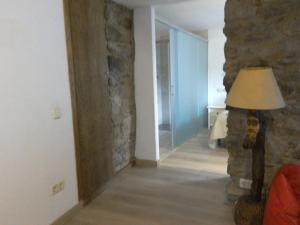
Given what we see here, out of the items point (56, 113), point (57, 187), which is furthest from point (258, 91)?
point (57, 187)

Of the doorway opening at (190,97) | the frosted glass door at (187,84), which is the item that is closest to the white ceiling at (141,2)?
the doorway opening at (190,97)

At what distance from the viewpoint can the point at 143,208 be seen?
8.68 feet

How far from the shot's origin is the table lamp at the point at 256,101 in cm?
189

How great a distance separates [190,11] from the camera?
4.05m

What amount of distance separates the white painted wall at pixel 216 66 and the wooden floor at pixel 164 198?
2.38 m

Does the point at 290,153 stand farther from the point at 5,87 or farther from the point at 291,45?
the point at 5,87

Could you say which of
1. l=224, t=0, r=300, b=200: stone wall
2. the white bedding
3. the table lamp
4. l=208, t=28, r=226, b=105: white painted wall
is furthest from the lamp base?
l=208, t=28, r=226, b=105: white painted wall

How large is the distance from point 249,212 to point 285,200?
19.6 inches

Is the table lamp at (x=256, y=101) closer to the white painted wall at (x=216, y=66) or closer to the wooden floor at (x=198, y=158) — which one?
the wooden floor at (x=198, y=158)

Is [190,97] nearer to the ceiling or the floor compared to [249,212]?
nearer to the ceiling

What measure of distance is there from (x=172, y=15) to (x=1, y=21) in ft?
9.92

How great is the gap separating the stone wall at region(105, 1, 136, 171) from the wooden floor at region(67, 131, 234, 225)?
0.33 m

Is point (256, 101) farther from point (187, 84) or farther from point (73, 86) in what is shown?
point (187, 84)

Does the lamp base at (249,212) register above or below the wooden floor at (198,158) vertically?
above
